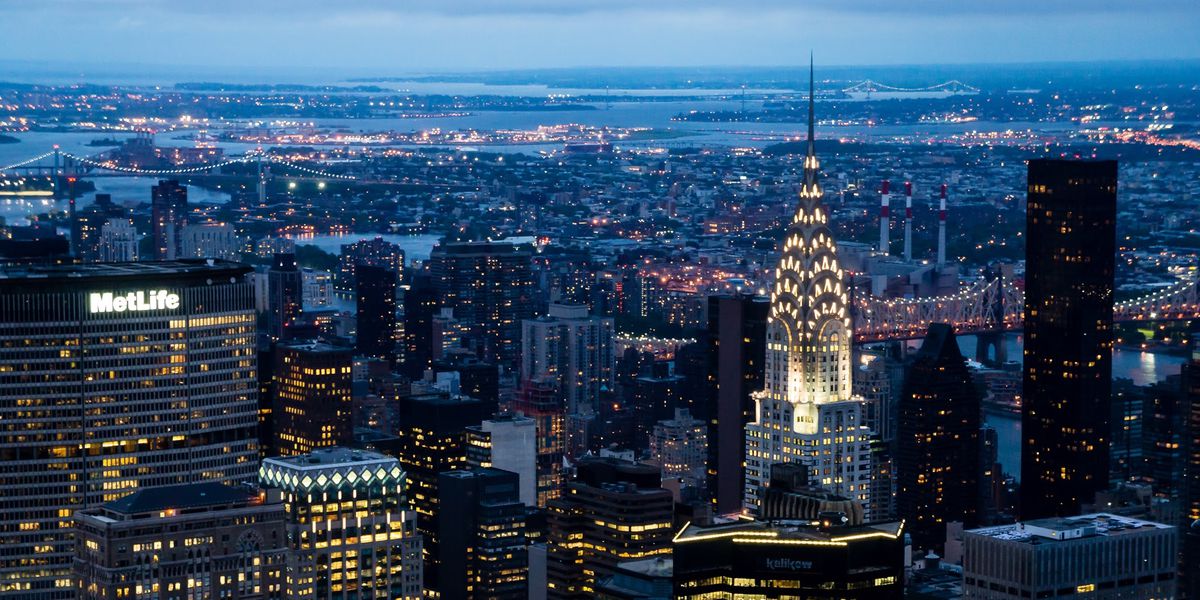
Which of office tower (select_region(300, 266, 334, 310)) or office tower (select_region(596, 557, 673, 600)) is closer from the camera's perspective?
office tower (select_region(596, 557, 673, 600))

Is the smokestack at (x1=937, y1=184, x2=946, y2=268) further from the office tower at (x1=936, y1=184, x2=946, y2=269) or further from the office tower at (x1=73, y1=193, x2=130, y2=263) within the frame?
the office tower at (x1=73, y1=193, x2=130, y2=263)

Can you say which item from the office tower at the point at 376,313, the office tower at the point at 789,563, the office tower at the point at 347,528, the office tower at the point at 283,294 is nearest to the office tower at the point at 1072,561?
the office tower at the point at 789,563

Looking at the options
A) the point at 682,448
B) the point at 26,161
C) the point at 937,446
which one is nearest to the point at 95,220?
the point at 26,161

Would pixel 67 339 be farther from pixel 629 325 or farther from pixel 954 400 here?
pixel 629 325

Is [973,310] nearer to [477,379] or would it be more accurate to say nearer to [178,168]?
[477,379]

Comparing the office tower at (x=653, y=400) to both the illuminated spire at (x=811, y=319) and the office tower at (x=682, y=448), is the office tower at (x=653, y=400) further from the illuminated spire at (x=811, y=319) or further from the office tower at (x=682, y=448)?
the illuminated spire at (x=811, y=319)

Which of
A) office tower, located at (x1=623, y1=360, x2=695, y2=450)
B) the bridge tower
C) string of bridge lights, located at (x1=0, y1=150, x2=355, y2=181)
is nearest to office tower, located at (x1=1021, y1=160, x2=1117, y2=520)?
office tower, located at (x1=623, y1=360, x2=695, y2=450)
